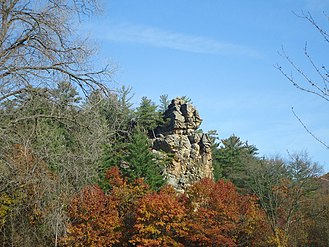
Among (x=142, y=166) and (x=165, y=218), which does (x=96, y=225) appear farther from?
(x=142, y=166)

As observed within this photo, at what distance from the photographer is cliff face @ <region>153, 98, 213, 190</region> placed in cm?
3772

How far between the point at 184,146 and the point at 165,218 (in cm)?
1284

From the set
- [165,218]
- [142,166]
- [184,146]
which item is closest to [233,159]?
[184,146]

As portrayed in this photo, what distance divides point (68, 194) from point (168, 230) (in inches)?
815

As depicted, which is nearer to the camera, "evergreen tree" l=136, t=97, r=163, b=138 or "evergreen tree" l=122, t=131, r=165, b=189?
"evergreen tree" l=122, t=131, r=165, b=189

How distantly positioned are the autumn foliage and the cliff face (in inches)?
260

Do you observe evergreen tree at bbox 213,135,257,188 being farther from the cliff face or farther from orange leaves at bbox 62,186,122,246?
orange leaves at bbox 62,186,122,246

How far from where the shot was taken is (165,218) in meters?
27.0

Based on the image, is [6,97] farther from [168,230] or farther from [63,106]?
[168,230]

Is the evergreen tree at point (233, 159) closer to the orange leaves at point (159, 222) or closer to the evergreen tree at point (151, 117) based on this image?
the evergreen tree at point (151, 117)

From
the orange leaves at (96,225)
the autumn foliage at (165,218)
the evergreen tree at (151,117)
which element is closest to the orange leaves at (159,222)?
the autumn foliage at (165,218)

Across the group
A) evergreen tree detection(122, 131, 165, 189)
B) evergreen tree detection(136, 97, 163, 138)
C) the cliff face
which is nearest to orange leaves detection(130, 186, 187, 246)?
evergreen tree detection(122, 131, 165, 189)

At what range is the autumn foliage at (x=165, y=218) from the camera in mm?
26219

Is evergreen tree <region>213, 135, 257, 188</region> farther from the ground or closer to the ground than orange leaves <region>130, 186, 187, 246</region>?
farther from the ground
